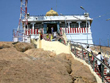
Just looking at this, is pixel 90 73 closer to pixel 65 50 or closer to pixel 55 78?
pixel 55 78

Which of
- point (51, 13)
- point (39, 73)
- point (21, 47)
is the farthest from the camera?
point (51, 13)

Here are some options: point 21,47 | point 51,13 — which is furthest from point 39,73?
point 51,13

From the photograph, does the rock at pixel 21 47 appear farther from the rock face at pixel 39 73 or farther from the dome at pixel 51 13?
the dome at pixel 51 13

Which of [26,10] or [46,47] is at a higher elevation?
[26,10]

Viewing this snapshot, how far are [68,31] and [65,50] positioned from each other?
12105mm

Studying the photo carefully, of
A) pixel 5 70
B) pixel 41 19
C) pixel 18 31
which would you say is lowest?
pixel 5 70

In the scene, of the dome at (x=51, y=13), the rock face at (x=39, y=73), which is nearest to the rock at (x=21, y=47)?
the rock face at (x=39, y=73)

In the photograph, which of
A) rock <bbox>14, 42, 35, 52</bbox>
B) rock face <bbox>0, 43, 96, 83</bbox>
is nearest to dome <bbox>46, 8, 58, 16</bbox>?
rock <bbox>14, 42, 35, 52</bbox>

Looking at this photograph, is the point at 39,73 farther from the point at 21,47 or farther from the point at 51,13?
the point at 51,13

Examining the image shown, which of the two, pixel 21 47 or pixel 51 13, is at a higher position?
pixel 51 13

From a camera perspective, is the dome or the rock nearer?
the rock

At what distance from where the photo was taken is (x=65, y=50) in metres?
17.8

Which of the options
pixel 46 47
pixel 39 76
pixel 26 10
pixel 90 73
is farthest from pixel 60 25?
pixel 39 76

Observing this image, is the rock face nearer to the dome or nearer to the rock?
the rock
